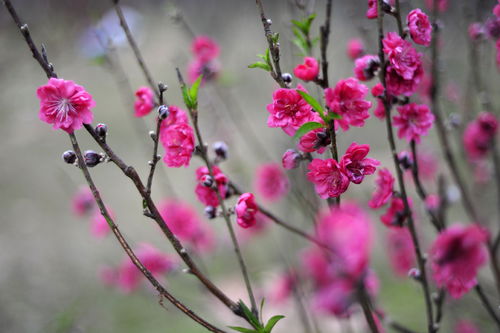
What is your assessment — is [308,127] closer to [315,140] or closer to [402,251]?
[315,140]

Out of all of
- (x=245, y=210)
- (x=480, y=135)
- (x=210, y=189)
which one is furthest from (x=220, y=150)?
(x=480, y=135)

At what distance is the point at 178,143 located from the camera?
115cm

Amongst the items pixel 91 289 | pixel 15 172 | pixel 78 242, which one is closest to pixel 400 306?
pixel 91 289

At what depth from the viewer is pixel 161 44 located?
807cm

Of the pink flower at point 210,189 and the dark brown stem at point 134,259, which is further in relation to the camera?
the pink flower at point 210,189

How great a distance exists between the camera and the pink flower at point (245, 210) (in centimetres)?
114

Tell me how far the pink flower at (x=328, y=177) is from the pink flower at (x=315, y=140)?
4 centimetres

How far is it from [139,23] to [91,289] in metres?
6.03

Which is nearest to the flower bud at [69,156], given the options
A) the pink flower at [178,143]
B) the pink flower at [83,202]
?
the pink flower at [178,143]

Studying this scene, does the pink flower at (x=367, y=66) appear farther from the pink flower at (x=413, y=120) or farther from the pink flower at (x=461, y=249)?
the pink flower at (x=461, y=249)

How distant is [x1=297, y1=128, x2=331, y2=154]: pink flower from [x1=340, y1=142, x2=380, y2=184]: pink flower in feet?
0.19

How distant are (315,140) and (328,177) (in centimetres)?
9

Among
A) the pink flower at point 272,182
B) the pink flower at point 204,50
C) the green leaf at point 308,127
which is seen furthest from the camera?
the pink flower at point 204,50

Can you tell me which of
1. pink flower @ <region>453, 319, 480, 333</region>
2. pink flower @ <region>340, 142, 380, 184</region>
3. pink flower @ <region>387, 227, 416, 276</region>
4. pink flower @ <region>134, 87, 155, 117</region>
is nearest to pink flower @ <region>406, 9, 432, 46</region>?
pink flower @ <region>340, 142, 380, 184</region>
